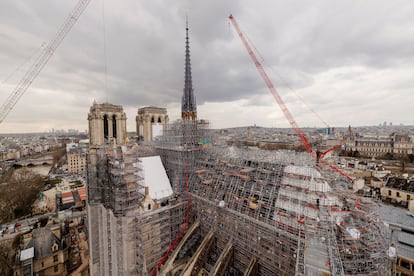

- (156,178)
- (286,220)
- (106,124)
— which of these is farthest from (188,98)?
(286,220)

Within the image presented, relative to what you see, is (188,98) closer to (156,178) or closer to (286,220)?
(156,178)

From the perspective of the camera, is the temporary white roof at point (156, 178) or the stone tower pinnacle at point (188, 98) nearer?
the temporary white roof at point (156, 178)

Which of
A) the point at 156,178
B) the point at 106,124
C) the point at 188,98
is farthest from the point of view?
the point at 106,124

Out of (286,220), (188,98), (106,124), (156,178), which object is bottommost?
(286,220)

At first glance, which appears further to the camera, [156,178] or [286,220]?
[156,178]

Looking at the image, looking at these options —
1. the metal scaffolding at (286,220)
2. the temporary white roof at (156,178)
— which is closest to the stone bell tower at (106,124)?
the temporary white roof at (156,178)

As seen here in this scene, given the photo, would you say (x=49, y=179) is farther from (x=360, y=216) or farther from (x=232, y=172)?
(x=360, y=216)

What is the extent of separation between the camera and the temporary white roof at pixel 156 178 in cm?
1588

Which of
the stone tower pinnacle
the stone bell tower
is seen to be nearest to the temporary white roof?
the stone tower pinnacle

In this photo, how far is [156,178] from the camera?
55.3 feet

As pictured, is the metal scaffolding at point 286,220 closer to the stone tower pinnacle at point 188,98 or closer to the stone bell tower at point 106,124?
the stone tower pinnacle at point 188,98

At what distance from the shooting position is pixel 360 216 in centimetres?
1032

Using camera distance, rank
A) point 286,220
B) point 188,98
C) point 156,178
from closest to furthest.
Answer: point 286,220 → point 156,178 → point 188,98

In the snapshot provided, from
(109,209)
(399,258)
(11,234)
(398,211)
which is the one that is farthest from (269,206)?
(11,234)
